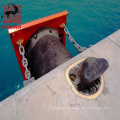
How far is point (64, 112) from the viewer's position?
1.44 metres

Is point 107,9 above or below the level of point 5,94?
above

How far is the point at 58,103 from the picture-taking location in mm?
1490

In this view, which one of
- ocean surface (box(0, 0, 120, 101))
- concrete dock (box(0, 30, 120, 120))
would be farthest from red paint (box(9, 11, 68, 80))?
ocean surface (box(0, 0, 120, 101))

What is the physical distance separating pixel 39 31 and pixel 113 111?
8.12ft

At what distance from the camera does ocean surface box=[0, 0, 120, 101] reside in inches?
222

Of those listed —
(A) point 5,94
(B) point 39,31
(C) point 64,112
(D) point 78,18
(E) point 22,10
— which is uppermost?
(B) point 39,31

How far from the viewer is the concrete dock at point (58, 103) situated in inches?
55.0

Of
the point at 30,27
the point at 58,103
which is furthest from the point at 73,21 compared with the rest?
the point at 58,103

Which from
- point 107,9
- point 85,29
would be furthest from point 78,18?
point 107,9

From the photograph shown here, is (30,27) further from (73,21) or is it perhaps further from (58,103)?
(73,21)

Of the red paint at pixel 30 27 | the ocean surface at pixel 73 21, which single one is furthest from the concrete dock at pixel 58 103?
the ocean surface at pixel 73 21

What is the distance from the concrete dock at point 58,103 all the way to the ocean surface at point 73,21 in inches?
165

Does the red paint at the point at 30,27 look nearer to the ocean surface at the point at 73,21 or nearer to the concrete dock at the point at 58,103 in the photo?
the concrete dock at the point at 58,103

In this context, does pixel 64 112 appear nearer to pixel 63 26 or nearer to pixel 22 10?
pixel 63 26
